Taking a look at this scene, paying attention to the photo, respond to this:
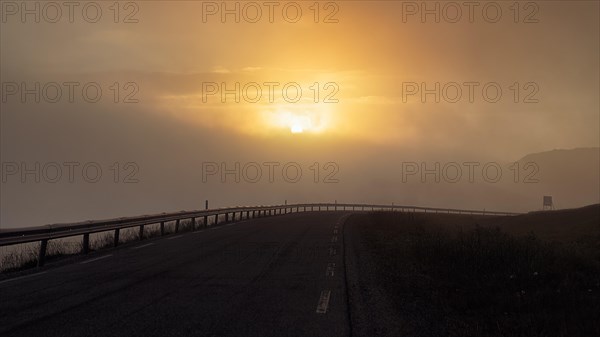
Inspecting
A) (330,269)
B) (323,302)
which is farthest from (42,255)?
(323,302)

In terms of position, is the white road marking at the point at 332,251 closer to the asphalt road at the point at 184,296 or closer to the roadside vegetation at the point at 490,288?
the asphalt road at the point at 184,296

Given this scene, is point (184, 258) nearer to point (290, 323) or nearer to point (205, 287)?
point (205, 287)

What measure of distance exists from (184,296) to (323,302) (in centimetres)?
231

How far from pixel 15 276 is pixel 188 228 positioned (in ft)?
48.9

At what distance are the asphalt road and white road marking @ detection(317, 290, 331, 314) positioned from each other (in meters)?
0.02

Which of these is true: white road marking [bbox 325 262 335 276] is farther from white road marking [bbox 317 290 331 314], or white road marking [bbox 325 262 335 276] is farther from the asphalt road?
white road marking [bbox 317 290 331 314]

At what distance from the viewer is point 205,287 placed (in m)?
9.19

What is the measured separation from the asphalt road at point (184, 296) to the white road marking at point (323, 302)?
0.02m

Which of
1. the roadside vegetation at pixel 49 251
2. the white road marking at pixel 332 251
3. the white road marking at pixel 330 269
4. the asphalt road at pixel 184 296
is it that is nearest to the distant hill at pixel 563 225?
the white road marking at pixel 332 251

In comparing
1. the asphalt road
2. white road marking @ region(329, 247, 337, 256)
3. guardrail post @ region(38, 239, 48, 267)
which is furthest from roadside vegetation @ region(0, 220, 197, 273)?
white road marking @ region(329, 247, 337, 256)

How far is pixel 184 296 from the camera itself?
8.39 m

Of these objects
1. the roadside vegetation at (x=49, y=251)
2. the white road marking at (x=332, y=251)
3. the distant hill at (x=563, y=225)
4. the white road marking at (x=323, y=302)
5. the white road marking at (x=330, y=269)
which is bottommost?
the distant hill at (x=563, y=225)

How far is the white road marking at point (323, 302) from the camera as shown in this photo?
24.5 feet

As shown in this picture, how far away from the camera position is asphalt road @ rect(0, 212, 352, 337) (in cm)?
652
